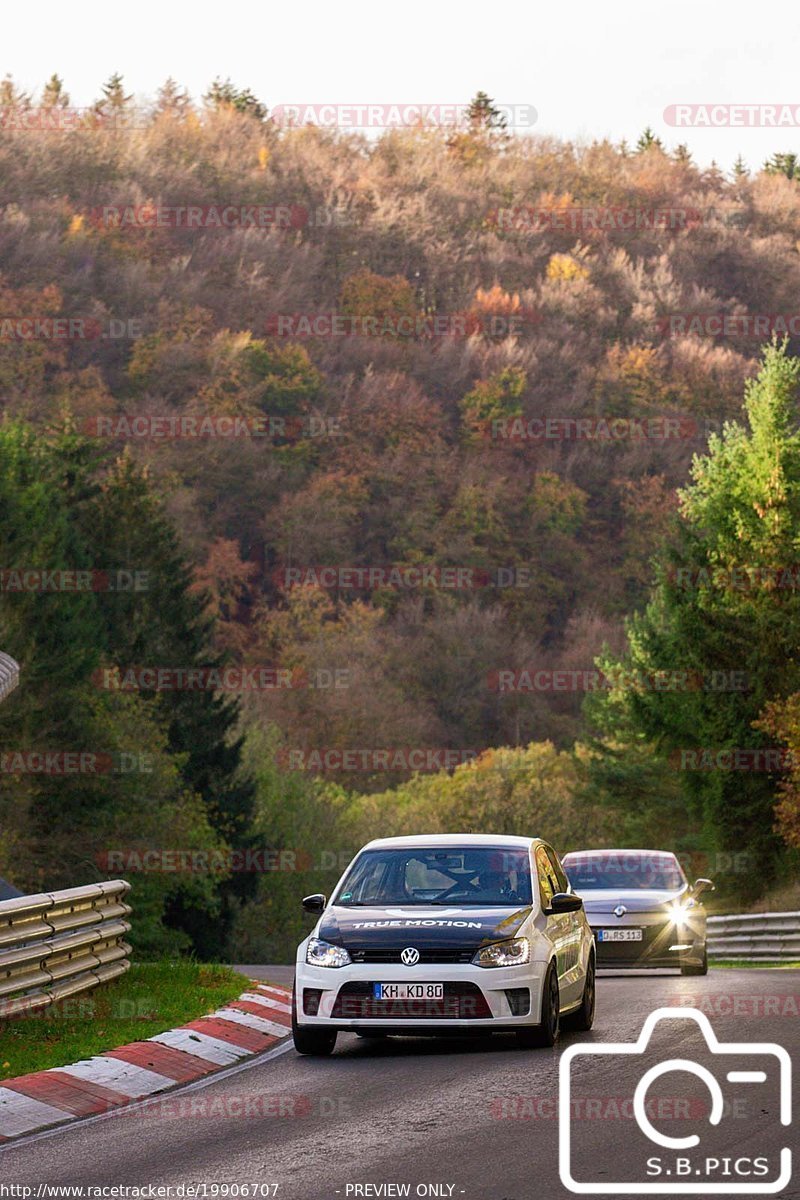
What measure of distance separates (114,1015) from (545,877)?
3460 mm

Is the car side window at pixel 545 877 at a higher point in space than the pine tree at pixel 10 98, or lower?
lower

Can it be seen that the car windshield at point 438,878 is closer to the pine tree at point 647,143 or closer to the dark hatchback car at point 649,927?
the dark hatchback car at point 649,927

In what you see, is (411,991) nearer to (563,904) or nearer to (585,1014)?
(563,904)

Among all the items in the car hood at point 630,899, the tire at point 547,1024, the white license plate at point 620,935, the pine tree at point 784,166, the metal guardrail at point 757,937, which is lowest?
the metal guardrail at point 757,937

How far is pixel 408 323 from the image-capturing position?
132m

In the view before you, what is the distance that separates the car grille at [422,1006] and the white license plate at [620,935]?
33.2 ft

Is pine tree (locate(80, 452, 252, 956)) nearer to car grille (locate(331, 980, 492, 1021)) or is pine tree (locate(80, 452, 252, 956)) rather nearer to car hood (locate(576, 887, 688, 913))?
car hood (locate(576, 887, 688, 913))

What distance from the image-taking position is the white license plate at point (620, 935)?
22.7 metres

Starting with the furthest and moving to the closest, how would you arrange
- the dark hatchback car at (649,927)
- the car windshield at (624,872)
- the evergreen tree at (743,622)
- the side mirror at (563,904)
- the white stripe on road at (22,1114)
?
the evergreen tree at (743,622) < the car windshield at (624,872) < the dark hatchback car at (649,927) < the side mirror at (563,904) < the white stripe on road at (22,1114)

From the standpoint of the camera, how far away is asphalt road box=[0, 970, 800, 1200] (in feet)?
27.8

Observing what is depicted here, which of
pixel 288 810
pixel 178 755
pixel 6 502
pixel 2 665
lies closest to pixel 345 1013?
pixel 2 665

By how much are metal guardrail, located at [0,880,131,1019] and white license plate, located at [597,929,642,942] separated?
7387 millimetres

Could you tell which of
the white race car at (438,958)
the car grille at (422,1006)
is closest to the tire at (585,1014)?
the white race car at (438,958)

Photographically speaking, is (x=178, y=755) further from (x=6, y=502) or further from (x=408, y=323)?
(x=408, y=323)
